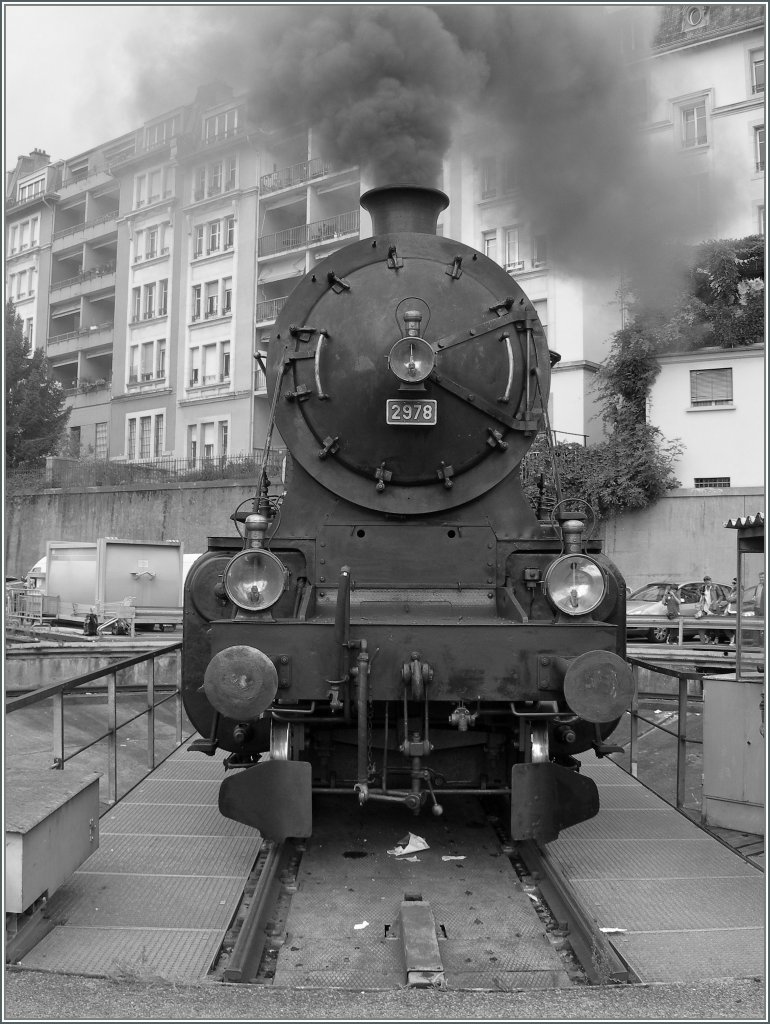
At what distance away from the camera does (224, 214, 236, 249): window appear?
28.8 m

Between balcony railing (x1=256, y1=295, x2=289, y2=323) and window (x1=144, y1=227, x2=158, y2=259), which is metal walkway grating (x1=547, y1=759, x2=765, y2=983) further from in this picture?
window (x1=144, y1=227, x2=158, y2=259)

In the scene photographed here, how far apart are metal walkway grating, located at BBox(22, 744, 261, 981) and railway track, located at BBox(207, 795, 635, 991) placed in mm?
130

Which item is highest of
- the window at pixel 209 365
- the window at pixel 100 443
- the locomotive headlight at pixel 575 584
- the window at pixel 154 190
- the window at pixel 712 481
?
the window at pixel 154 190

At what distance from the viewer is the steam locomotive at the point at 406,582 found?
13.6 feet

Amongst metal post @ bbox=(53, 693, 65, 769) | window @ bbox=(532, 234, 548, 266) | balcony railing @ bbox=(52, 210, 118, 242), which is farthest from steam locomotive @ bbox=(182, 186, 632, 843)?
balcony railing @ bbox=(52, 210, 118, 242)

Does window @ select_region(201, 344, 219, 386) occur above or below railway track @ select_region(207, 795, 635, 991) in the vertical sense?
above

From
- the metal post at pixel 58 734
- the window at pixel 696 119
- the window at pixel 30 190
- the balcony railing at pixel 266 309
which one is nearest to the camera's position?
the metal post at pixel 58 734

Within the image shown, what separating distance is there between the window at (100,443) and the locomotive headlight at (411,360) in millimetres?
33155

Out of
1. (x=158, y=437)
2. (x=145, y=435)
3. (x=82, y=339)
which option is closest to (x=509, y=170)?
(x=158, y=437)

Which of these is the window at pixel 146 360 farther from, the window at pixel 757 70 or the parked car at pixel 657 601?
the parked car at pixel 657 601

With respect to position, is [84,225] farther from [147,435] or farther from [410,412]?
[410,412]

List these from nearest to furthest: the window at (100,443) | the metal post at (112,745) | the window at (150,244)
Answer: the metal post at (112,745) < the window at (150,244) < the window at (100,443)

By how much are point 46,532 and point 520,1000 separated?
30423 millimetres

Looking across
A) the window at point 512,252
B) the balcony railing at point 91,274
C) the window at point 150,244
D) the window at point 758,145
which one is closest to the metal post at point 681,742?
the window at point 758,145
